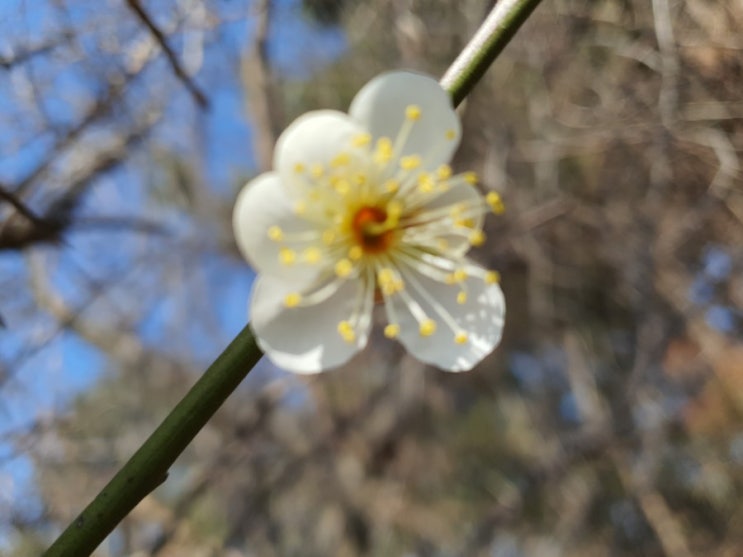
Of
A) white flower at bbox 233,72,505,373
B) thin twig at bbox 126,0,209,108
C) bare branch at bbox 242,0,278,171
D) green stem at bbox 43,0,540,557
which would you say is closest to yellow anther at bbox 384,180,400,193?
white flower at bbox 233,72,505,373

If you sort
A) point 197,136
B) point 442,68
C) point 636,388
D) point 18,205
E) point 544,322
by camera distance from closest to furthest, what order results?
point 18,205 < point 636,388 < point 197,136 < point 442,68 < point 544,322

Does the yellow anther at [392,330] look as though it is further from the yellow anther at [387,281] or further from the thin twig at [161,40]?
the thin twig at [161,40]

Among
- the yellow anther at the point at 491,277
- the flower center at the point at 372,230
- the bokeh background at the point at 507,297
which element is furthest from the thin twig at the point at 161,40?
the yellow anther at the point at 491,277

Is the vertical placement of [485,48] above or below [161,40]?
above

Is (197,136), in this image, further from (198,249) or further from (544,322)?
(544,322)

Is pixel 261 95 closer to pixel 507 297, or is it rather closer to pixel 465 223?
pixel 507 297

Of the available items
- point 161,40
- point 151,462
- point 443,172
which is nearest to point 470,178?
point 443,172

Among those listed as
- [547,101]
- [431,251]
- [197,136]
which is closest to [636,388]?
[547,101]
